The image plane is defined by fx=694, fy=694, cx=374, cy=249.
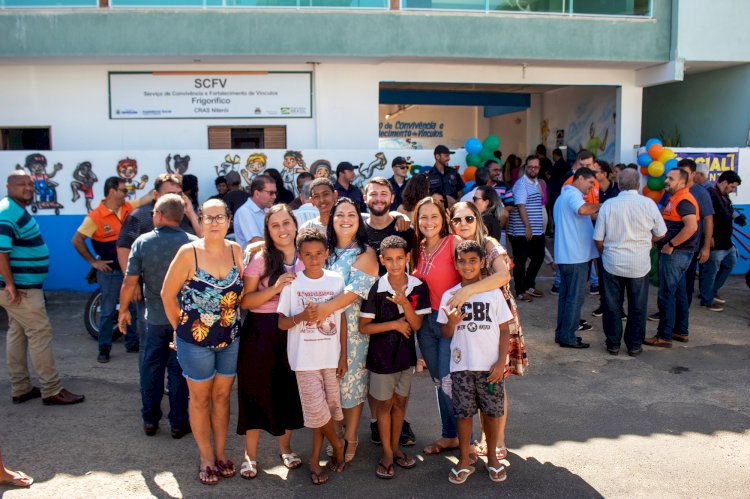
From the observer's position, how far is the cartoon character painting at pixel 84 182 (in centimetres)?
1055

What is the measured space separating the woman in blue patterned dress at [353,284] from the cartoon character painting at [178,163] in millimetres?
6814

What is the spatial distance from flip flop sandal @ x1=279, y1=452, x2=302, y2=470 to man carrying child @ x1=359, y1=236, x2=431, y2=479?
21.1 inches

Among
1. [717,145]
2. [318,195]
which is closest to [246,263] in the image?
[318,195]

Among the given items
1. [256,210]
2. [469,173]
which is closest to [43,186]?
[256,210]

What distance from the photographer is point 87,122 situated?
38.4 feet

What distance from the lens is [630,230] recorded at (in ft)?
23.0

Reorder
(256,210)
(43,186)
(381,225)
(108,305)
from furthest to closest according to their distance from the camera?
(43,186), (108,305), (256,210), (381,225)

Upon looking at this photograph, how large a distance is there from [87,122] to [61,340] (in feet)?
16.8

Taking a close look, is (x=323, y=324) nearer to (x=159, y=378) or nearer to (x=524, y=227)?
(x=159, y=378)

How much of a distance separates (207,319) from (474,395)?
175 cm

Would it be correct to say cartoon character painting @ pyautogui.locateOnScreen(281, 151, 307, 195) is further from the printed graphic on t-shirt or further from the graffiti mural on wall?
the printed graphic on t-shirt

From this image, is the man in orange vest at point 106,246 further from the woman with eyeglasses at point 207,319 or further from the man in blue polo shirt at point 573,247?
the man in blue polo shirt at point 573,247

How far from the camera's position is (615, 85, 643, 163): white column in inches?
524

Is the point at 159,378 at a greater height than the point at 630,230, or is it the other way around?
the point at 630,230
